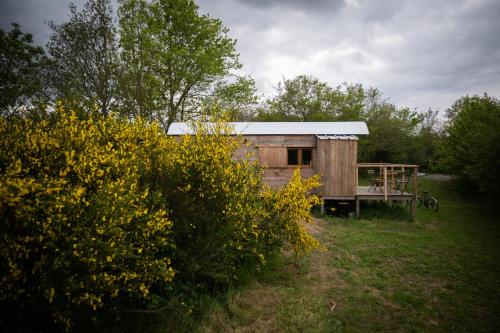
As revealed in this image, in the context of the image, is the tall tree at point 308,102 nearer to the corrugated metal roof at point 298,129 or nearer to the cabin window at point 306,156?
the corrugated metal roof at point 298,129

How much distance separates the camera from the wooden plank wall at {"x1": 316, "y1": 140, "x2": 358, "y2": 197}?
46.3 ft

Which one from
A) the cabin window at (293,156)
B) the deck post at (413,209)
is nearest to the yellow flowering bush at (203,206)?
the cabin window at (293,156)

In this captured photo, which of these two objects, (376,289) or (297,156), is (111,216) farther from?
(297,156)

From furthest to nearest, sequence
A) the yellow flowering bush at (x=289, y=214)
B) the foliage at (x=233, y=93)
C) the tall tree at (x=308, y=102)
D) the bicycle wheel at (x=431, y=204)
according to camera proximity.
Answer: the tall tree at (x=308, y=102), the foliage at (x=233, y=93), the bicycle wheel at (x=431, y=204), the yellow flowering bush at (x=289, y=214)

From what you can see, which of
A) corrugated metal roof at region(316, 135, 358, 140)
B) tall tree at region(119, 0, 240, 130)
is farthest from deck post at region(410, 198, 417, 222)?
tall tree at region(119, 0, 240, 130)

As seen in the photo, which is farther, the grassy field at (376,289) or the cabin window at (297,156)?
the cabin window at (297,156)

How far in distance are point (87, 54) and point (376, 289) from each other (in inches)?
737

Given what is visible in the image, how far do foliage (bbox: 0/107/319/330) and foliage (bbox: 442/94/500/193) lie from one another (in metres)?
15.0

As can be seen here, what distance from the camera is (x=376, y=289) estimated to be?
21.2 feet

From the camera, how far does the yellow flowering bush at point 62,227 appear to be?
2.81m

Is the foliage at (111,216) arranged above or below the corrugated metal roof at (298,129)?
below

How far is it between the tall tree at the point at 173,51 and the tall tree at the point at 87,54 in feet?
6.44

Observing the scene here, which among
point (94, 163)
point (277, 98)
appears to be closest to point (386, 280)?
point (94, 163)

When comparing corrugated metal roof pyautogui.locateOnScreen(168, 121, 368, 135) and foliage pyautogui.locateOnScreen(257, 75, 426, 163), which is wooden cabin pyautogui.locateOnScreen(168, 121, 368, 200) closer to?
corrugated metal roof pyautogui.locateOnScreen(168, 121, 368, 135)
